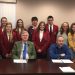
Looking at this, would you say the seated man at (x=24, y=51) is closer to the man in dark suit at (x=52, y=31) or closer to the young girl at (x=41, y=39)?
the young girl at (x=41, y=39)

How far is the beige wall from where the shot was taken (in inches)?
244

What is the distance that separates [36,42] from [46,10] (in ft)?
5.03

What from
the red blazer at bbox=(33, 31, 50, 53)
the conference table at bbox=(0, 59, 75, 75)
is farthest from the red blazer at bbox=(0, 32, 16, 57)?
the conference table at bbox=(0, 59, 75, 75)

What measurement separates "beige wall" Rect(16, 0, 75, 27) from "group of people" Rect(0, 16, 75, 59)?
2.46 feet

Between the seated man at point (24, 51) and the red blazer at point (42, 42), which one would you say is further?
the red blazer at point (42, 42)

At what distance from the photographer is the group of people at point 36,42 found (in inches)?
165

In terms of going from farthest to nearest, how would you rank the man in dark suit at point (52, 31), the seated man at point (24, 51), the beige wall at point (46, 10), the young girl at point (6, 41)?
the beige wall at point (46, 10) < the man in dark suit at point (52, 31) < the young girl at point (6, 41) < the seated man at point (24, 51)

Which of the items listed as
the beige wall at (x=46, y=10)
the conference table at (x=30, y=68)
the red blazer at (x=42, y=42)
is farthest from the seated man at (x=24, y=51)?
the beige wall at (x=46, y=10)

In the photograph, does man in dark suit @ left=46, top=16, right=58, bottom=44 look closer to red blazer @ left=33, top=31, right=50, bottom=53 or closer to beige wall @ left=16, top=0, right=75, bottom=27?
red blazer @ left=33, top=31, right=50, bottom=53

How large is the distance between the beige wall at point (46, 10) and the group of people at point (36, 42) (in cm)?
75

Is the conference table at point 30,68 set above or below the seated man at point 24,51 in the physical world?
below

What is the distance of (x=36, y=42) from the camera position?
203 inches

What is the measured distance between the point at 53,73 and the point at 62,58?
1.31 metres

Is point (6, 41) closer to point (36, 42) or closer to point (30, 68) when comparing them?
point (36, 42)
